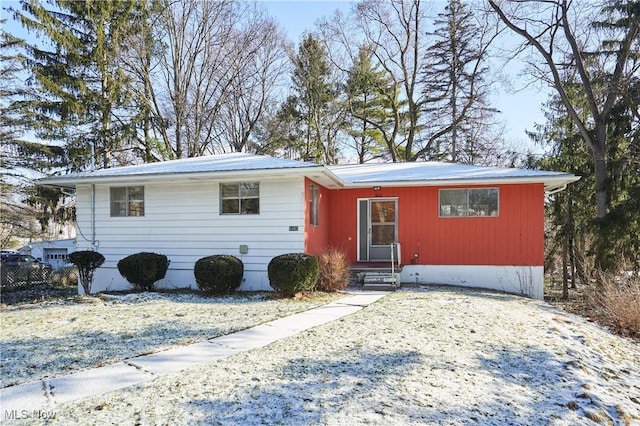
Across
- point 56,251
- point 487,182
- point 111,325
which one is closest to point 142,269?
point 111,325

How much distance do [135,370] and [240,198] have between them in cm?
706

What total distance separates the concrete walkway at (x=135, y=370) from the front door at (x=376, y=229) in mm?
6631

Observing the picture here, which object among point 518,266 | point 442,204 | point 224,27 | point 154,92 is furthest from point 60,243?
point 518,266

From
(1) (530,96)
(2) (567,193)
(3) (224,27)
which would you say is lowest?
(2) (567,193)

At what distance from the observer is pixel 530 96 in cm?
1759

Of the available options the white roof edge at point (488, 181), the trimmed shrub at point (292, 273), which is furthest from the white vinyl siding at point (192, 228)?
the white roof edge at point (488, 181)

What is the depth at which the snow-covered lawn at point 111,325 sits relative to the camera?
4.63 meters

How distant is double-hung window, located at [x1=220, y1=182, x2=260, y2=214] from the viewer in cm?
1088

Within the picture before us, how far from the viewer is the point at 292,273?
890cm

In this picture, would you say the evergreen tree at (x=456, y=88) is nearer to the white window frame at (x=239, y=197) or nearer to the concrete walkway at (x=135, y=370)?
the white window frame at (x=239, y=197)

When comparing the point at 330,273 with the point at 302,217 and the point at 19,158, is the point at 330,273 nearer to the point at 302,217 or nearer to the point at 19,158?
the point at 302,217

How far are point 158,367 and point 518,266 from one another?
10118 mm

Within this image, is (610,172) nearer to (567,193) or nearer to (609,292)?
(567,193)

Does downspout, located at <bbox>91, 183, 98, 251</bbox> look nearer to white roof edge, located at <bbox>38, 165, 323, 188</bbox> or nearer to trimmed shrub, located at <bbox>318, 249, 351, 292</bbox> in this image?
white roof edge, located at <bbox>38, 165, 323, 188</bbox>
